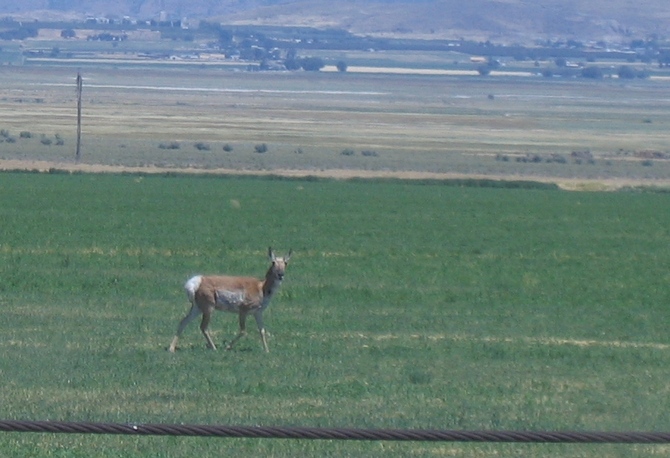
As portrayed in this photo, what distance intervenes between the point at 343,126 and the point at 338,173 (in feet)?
133

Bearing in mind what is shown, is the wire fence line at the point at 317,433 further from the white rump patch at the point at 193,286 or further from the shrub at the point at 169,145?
the shrub at the point at 169,145

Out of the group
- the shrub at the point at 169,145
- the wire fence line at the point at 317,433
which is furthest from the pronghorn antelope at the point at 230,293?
the shrub at the point at 169,145

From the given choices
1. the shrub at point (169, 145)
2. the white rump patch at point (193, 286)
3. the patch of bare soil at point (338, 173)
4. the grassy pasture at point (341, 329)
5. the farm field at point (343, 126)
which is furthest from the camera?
the shrub at point (169, 145)

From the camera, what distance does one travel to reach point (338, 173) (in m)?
66.0

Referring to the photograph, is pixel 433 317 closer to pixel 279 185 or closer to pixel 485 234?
pixel 485 234

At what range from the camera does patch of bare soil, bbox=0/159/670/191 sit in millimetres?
59531

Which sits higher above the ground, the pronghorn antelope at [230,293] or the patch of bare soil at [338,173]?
the pronghorn antelope at [230,293]

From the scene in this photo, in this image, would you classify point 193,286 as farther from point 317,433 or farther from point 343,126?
point 343,126

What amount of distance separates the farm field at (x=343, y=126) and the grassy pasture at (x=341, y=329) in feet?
118

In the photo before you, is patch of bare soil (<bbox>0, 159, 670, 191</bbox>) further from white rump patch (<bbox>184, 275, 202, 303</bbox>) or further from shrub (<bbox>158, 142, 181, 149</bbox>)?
white rump patch (<bbox>184, 275, 202, 303</bbox>)

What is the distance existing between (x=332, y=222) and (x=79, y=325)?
61.3 feet

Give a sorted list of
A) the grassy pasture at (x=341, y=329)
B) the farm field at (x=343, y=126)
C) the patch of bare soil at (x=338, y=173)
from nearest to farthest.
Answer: the grassy pasture at (x=341, y=329)
the patch of bare soil at (x=338, y=173)
the farm field at (x=343, y=126)

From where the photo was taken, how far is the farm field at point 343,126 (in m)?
73.3

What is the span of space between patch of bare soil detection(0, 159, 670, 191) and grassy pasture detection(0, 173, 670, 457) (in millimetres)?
23523
